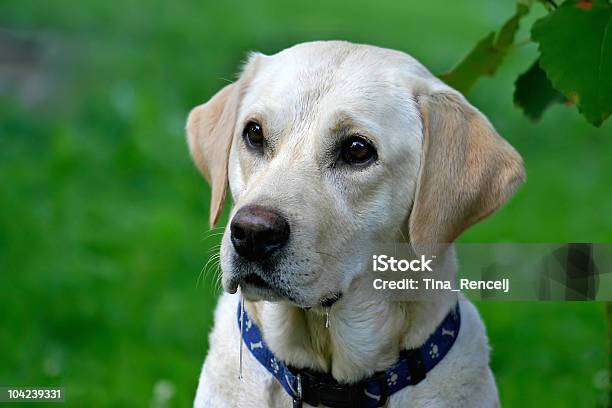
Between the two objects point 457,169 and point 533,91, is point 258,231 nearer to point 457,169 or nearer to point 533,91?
point 457,169

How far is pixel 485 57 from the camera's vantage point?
4180 mm

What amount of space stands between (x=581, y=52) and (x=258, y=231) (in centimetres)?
115

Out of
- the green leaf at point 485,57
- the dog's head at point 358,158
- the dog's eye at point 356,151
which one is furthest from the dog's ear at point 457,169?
the green leaf at point 485,57

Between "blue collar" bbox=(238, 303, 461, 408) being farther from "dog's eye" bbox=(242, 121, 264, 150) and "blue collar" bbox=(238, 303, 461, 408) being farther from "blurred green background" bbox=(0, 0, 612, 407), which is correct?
"blurred green background" bbox=(0, 0, 612, 407)

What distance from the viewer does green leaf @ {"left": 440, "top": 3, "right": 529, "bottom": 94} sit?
4090 mm

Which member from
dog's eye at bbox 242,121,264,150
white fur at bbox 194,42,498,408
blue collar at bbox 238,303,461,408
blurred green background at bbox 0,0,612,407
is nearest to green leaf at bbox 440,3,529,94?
white fur at bbox 194,42,498,408

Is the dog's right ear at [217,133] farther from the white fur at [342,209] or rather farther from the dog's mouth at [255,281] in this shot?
the dog's mouth at [255,281]

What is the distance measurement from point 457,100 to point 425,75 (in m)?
0.17

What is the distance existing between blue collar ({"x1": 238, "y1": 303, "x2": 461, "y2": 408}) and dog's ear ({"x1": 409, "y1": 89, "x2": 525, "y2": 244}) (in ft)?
1.15

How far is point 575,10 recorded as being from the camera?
3.63 meters

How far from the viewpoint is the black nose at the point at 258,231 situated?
332cm

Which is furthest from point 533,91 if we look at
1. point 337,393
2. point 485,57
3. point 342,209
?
point 337,393

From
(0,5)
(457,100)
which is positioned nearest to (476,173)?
(457,100)

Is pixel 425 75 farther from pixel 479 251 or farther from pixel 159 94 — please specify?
pixel 159 94
